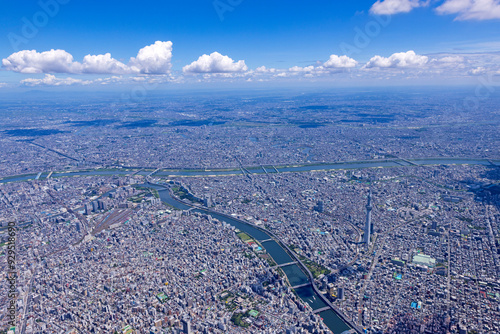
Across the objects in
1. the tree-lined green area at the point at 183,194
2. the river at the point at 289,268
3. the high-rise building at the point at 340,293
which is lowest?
the river at the point at 289,268

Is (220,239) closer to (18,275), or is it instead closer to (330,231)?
(330,231)

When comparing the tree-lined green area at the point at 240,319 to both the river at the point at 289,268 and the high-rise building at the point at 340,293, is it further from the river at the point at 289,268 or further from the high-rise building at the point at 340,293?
the high-rise building at the point at 340,293

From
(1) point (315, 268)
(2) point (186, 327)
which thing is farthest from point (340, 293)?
(2) point (186, 327)

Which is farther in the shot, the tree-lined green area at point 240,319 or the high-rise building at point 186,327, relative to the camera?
the tree-lined green area at point 240,319

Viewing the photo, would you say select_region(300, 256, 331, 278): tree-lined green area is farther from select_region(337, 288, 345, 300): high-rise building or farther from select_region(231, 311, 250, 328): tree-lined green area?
select_region(231, 311, 250, 328): tree-lined green area

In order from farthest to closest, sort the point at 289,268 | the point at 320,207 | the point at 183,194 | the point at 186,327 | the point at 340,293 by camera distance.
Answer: the point at 183,194 → the point at 320,207 → the point at 289,268 → the point at 340,293 → the point at 186,327

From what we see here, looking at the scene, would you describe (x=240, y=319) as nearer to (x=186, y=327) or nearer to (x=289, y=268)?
(x=186, y=327)

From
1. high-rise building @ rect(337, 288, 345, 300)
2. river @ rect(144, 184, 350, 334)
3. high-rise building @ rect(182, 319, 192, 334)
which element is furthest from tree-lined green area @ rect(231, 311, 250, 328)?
high-rise building @ rect(337, 288, 345, 300)

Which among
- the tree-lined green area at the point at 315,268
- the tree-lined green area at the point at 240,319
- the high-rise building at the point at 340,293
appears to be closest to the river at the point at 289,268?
the tree-lined green area at the point at 315,268

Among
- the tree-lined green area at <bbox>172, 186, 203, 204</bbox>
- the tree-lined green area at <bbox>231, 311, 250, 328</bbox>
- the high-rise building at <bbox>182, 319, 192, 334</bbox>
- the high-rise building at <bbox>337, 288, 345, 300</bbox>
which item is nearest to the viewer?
the high-rise building at <bbox>182, 319, 192, 334</bbox>

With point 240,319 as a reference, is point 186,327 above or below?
above

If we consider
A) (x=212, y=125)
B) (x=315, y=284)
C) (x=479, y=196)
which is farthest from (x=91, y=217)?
(x=212, y=125)
